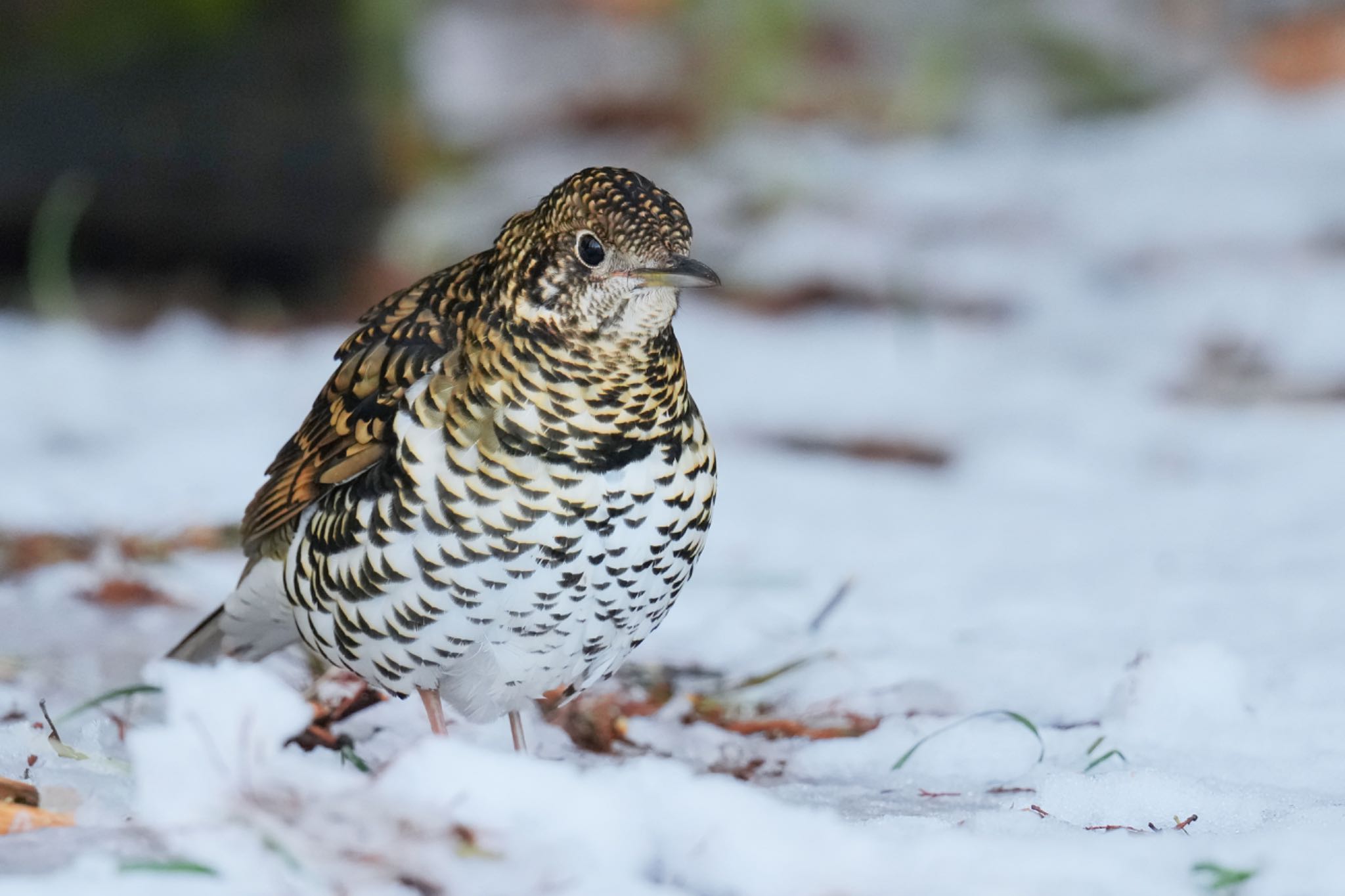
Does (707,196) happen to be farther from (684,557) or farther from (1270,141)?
(684,557)

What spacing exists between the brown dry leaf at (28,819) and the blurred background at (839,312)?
2.99 feet

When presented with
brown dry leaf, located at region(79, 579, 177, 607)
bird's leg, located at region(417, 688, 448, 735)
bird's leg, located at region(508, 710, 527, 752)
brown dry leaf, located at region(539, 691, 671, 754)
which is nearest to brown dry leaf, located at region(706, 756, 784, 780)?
brown dry leaf, located at region(539, 691, 671, 754)

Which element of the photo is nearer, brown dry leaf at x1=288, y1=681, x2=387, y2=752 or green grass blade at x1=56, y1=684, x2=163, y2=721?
green grass blade at x1=56, y1=684, x2=163, y2=721

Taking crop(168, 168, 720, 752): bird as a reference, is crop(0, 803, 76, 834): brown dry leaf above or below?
below

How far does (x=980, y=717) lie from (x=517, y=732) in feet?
3.02

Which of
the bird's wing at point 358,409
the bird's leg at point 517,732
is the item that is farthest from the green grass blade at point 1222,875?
the bird's wing at point 358,409

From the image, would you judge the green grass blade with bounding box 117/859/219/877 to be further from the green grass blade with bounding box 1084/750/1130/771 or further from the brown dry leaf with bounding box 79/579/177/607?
the brown dry leaf with bounding box 79/579/177/607

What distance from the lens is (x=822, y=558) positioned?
4570 mm

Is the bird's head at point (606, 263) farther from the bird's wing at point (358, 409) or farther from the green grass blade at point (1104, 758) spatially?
the green grass blade at point (1104, 758)

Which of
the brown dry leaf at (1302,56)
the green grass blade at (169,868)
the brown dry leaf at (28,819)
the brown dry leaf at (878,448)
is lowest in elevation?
the brown dry leaf at (28,819)

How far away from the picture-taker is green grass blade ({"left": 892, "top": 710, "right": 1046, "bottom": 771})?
288cm

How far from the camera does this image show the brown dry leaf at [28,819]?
219 centimetres

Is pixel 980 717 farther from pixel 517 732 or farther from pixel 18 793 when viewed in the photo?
pixel 18 793

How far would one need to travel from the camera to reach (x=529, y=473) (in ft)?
8.57
